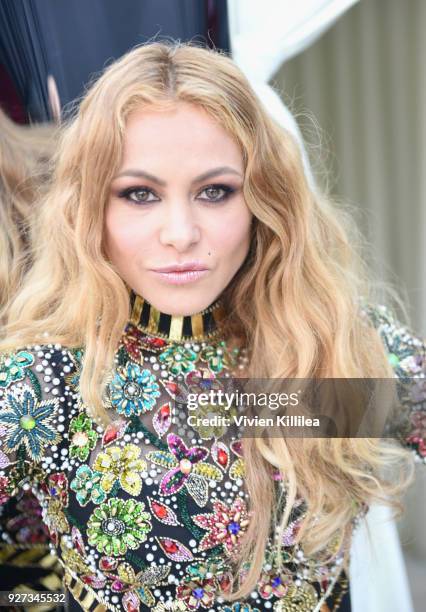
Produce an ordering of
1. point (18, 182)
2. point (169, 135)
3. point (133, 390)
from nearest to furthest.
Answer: point (169, 135), point (133, 390), point (18, 182)

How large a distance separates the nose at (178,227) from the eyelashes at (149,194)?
0.03m

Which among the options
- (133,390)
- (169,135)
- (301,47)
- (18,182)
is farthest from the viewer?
(301,47)

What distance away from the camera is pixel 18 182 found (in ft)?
4.19

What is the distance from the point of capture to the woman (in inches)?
38.2

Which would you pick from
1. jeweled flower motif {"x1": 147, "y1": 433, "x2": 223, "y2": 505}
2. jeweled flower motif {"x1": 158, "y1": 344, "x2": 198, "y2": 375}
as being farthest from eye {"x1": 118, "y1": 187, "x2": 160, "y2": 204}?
jeweled flower motif {"x1": 147, "y1": 433, "x2": 223, "y2": 505}

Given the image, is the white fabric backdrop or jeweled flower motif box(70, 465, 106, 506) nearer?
jeweled flower motif box(70, 465, 106, 506)

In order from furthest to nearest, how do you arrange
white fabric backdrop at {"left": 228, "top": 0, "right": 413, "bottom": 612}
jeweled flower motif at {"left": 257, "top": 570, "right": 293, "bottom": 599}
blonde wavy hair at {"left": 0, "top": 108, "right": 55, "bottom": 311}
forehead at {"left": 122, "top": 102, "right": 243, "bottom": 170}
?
white fabric backdrop at {"left": 228, "top": 0, "right": 413, "bottom": 612} < blonde wavy hair at {"left": 0, "top": 108, "right": 55, "bottom": 311} < jeweled flower motif at {"left": 257, "top": 570, "right": 293, "bottom": 599} < forehead at {"left": 122, "top": 102, "right": 243, "bottom": 170}

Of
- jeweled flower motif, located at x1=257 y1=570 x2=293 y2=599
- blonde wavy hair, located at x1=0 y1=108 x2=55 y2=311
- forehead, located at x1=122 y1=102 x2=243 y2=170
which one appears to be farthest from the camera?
blonde wavy hair, located at x1=0 y1=108 x2=55 y2=311

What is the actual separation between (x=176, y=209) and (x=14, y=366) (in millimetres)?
324

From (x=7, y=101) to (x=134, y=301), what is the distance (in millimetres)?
476

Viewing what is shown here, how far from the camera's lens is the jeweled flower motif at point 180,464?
1020 mm

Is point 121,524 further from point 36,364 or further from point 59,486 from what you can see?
point 36,364

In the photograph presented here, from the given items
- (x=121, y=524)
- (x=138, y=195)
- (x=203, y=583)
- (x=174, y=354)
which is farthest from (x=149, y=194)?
(x=203, y=583)

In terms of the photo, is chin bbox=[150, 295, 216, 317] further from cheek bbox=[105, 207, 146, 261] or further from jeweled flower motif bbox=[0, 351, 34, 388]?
jeweled flower motif bbox=[0, 351, 34, 388]
